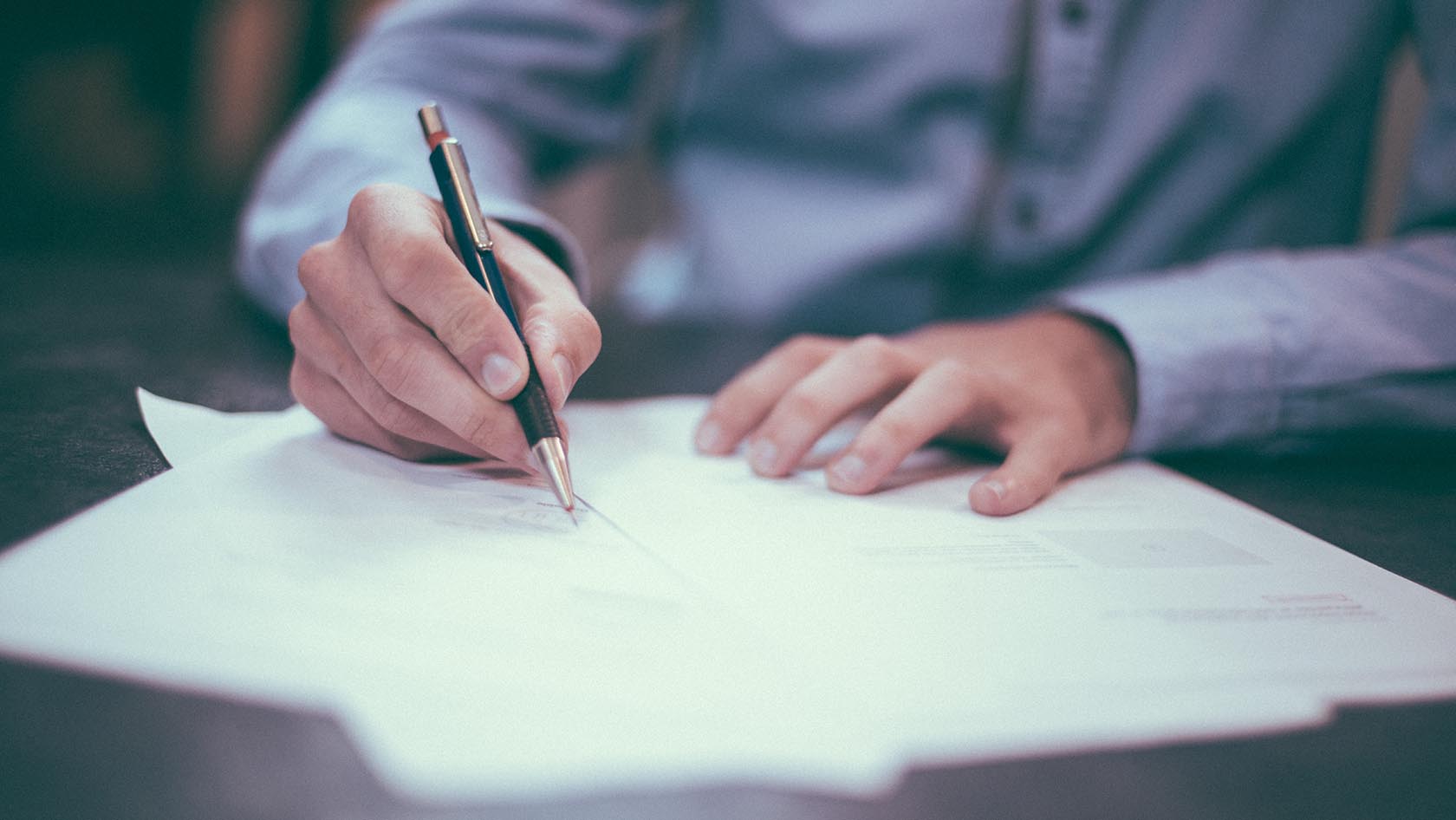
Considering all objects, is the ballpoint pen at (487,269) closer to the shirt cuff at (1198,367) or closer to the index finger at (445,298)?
the index finger at (445,298)

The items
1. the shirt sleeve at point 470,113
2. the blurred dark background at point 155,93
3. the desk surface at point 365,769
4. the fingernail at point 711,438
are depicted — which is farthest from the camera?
the blurred dark background at point 155,93

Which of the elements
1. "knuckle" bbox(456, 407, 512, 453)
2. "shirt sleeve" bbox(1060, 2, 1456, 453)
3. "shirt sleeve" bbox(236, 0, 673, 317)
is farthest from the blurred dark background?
"shirt sleeve" bbox(1060, 2, 1456, 453)

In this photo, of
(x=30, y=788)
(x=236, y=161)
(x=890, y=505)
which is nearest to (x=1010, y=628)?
(x=890, y=505)

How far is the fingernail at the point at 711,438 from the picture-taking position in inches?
16.7

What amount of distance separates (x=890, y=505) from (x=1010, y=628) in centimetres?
11

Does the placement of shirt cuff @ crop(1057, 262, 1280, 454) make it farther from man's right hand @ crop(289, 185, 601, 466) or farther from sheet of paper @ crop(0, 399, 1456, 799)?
man's right hand @ crop(289, 185, 601, 466)

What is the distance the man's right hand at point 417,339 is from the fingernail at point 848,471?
117mm

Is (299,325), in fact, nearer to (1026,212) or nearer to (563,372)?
(563,372)

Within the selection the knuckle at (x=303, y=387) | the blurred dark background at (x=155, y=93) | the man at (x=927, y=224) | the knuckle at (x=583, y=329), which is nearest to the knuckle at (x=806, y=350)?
the man at (x=927, y=224)

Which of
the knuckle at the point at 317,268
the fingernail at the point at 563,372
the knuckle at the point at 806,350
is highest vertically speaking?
the knuckle at the point at 317,268

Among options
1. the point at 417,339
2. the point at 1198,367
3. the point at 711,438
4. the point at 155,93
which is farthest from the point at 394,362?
the point at 155,93

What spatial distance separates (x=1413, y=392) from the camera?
0.48 meters

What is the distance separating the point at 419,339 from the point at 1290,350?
46cm

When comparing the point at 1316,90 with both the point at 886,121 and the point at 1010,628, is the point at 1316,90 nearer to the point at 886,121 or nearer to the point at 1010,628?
the point at 886,121
